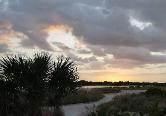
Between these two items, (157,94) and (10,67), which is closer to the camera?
(10,67)

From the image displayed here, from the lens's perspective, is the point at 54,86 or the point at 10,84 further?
the point at 54,86

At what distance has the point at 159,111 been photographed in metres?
27.8

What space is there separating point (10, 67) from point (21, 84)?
1.21 meters

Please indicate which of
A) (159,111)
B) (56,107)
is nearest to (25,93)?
(56,107)

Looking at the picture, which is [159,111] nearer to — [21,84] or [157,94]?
[21,84]

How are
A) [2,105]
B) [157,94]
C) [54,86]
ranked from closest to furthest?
[2,105] → [54,86] → [157,94]

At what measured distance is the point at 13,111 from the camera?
26.6 meters

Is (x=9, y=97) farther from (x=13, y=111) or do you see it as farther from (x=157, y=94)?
(x=157, y=94)

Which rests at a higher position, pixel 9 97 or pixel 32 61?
pixel 32 61

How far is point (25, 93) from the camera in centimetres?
2691

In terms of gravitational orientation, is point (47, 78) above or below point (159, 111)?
above

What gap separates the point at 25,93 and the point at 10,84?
1.07 metres

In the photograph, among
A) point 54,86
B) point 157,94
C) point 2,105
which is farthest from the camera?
point 157,94

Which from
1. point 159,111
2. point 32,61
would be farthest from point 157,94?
point 32,61
